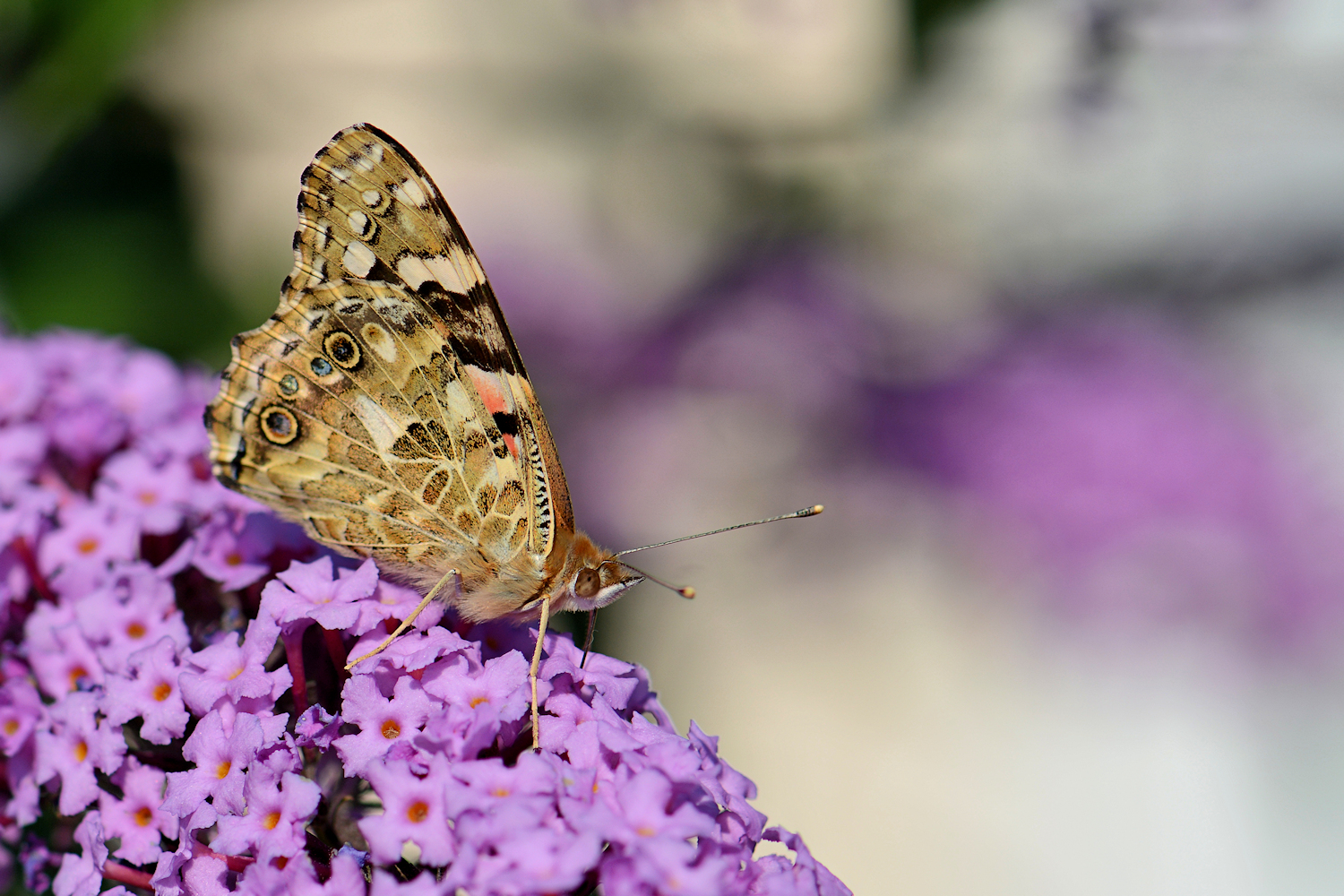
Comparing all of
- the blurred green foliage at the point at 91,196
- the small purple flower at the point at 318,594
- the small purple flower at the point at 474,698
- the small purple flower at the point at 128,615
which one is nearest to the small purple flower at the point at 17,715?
the small purple flower at the point at 128,615

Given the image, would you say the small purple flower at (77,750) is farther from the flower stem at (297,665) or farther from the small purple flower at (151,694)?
the flower stem at (297,665)

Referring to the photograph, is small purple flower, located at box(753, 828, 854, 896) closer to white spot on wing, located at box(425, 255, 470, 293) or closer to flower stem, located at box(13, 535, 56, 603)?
white spot on wing, located at box(425, 255, 470, 293)

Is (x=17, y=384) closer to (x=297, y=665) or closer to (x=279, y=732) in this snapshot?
(x=297, y=665)

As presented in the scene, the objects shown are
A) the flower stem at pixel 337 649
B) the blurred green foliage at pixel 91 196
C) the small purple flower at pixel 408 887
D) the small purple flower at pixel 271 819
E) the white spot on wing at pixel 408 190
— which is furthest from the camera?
the blurred green foliage at pixel 91 196

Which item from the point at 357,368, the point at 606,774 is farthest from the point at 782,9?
the point at 606,774

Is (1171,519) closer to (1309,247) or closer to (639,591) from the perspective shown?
(1309,247)

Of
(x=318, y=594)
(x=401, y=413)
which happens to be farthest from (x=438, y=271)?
(x=318, y=594)
